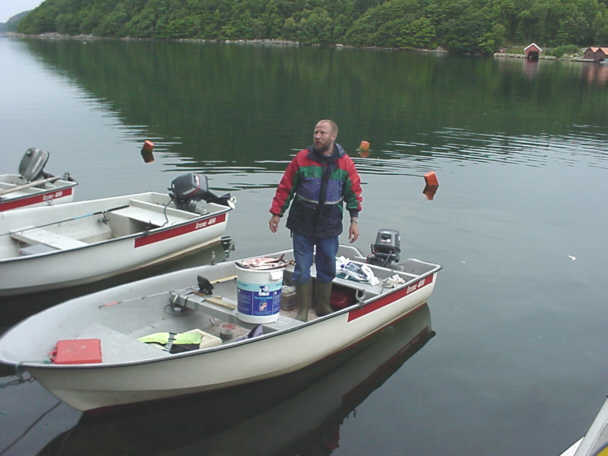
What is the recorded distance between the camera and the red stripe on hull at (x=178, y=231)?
916 centimetres

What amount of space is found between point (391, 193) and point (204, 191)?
230 inches

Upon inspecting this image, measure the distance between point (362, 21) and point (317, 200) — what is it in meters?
117

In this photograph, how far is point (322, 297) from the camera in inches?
A: 279

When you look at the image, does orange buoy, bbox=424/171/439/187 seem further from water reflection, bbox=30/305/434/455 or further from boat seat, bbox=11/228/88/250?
boat seat, bbox=11/228/88/250

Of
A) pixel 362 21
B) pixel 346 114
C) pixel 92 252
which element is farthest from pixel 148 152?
pixel 362 21

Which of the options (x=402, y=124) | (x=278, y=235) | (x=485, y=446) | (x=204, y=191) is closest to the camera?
(x=485, y=446)

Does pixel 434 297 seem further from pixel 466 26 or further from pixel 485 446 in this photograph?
pixel 466 26

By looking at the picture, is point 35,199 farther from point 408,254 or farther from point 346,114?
point 346,114

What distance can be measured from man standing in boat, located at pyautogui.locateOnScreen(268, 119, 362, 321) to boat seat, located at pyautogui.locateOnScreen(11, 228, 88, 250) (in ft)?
11.6

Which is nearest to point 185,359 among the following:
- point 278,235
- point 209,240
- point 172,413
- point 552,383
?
point 172,413

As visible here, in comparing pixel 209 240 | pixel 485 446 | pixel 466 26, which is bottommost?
pixel 485 446

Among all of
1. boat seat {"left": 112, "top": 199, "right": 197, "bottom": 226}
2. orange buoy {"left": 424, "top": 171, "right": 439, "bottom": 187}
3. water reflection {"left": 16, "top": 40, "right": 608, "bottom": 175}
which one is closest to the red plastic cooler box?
boat seat {"left": 112, "top": 199, "right": 197, "bottom": 226}

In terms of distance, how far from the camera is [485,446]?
19.0 ft

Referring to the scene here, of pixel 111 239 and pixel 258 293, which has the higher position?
pixel 258 293
